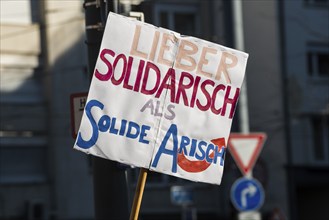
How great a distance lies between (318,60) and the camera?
27.0 meters

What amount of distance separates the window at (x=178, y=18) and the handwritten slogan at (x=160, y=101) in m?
18.1

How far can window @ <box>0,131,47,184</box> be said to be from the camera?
69.3 feet

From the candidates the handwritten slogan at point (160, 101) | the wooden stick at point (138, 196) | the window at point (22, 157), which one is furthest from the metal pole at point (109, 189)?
the window at point (22, 157)

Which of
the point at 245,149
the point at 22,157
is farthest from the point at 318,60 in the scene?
the point at 245,149

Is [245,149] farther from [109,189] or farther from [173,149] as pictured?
[173,149]

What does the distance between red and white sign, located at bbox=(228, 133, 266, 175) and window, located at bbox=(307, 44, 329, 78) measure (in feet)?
47.3

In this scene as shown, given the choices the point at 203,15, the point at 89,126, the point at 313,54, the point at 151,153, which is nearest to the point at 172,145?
the point at 151,153

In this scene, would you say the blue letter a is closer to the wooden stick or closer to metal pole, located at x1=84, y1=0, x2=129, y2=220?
the wooden stick

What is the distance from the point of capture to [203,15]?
2522cm

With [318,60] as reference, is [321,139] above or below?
below

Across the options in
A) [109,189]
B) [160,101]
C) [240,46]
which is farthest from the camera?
[240,46]

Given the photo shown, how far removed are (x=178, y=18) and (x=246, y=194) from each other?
12.6 meters

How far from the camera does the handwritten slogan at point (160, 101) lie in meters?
5.71

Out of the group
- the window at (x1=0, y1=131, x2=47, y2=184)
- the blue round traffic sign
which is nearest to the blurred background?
the window at (x1=0, y1=131, x2=47, y2=184)
